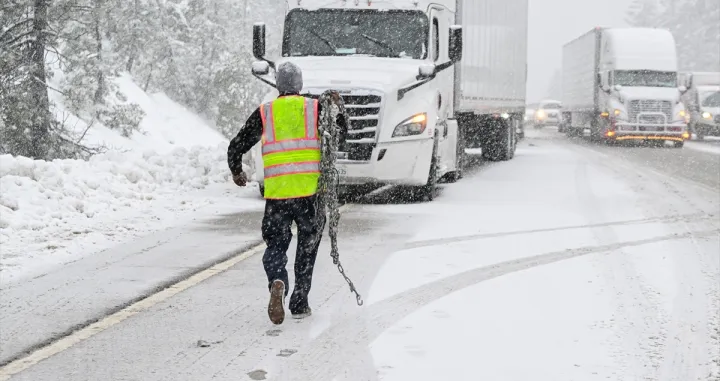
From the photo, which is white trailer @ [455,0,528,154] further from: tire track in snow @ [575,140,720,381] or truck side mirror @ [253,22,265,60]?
tire track in snow @ [575,140,720,381]

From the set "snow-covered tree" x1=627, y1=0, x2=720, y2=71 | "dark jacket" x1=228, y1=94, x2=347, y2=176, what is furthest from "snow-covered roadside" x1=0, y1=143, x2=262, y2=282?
"snow-covered tree" x1=627, y1=0, x2=720, y2=71

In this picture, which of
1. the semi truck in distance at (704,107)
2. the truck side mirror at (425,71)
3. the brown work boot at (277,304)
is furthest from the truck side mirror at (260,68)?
the semi truck in distance at (704,107)

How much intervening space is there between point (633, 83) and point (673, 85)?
4.50ft

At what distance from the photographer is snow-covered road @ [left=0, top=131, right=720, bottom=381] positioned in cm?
528

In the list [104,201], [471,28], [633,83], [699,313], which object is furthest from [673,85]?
[699,313]

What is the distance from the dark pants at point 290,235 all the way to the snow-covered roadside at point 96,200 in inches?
101

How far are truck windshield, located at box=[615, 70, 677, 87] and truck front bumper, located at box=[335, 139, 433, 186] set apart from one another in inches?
832

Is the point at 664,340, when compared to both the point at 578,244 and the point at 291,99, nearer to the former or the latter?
the point at 291,99

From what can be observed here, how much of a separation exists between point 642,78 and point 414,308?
92.4ft

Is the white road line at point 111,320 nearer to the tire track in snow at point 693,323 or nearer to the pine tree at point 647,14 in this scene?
the tire track in snow at point 693,323

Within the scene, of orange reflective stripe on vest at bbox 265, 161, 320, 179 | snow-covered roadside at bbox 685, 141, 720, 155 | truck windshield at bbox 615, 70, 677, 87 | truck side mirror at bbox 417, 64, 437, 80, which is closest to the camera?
orange reflective stripe on vest at bbox 265, 161, 320, 179

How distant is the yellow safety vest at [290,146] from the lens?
623cm

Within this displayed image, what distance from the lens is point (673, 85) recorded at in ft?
110

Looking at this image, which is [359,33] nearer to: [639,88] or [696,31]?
[639,88]
